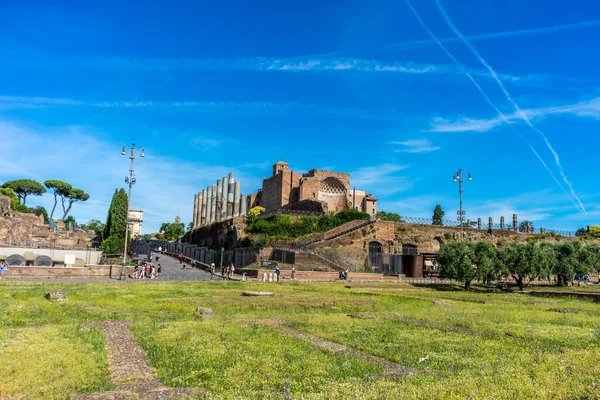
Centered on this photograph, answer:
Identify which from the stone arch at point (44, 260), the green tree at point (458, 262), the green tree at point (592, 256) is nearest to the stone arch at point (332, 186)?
the green tree at point (592, 256)

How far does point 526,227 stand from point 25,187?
92.1 metres

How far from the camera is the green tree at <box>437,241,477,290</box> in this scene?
1173 inches

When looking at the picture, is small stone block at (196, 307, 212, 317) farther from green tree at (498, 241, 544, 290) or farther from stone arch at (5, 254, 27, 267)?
green tree at (498, 241, 544, 290)

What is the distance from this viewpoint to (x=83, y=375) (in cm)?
670

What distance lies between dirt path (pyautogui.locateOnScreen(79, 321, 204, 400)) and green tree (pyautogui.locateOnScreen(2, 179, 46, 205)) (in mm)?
97496

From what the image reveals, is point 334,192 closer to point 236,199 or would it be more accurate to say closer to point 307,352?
point 236,199

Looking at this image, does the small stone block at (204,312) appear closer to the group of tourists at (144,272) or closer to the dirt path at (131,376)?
the dirt path at (131,376)

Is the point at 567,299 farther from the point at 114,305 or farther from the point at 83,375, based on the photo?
the point at 83,375

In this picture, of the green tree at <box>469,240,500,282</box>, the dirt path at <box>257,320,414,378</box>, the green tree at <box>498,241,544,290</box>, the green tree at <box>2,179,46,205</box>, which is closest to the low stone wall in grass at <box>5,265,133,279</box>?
the dirt path at <box>257,320,414,378</box>

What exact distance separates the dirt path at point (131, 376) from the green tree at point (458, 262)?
24612mm

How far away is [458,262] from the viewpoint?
99.6 ft

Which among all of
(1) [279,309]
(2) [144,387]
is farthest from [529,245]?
(2) [144,387]

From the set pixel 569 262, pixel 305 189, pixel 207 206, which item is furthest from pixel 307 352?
pixel 207 206

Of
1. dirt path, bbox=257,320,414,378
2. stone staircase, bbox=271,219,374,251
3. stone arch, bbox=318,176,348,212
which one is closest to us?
dirt path, bbox=257,320,414,378
